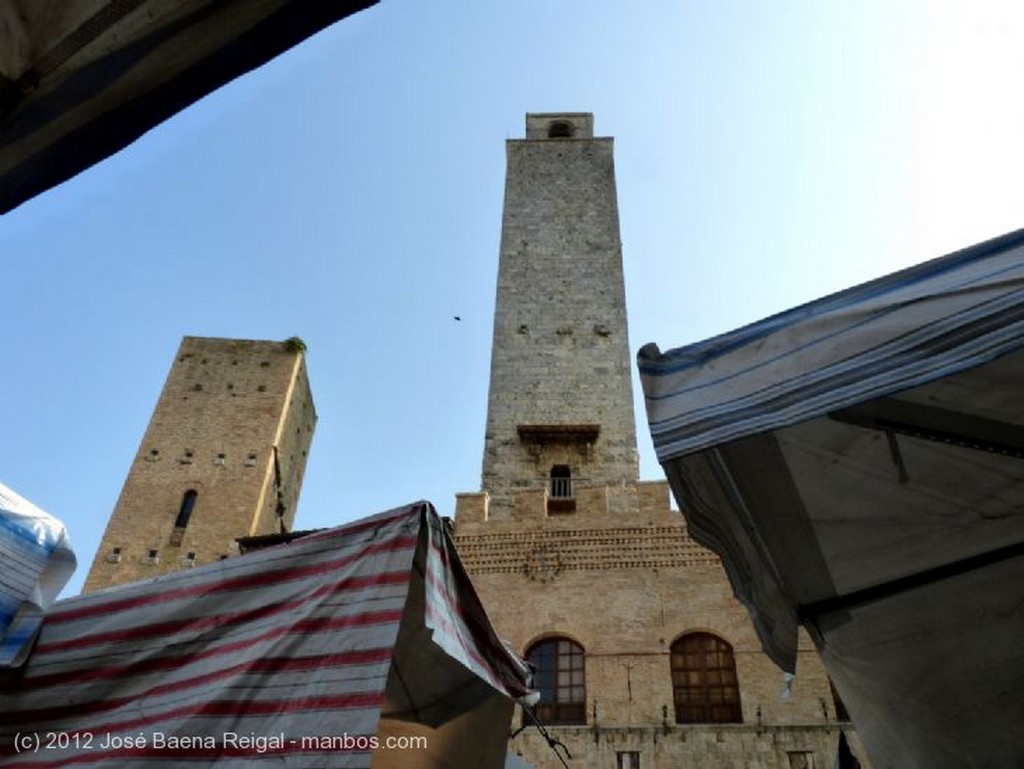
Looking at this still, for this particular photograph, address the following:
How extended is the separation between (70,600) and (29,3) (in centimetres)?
261

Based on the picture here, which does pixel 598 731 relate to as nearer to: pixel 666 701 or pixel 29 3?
pixel 666 701

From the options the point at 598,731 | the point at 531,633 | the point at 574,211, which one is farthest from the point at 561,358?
the point at 598,731

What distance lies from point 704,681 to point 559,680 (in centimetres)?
167

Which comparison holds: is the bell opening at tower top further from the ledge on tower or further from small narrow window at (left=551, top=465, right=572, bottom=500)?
small narrow window at (left=551, top=465, right=572, bottom=500)

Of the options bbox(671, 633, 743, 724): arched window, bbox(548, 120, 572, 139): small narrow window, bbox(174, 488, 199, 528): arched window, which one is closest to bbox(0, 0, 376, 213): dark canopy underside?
bbox(671, 633, 743, 724): arched window

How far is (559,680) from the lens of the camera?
8.77m

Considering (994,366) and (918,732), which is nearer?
(994,366)

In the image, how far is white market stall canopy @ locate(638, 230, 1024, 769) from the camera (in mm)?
2098

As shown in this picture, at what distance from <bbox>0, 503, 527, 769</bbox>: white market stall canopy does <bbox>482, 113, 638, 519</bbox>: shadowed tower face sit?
852 centimetres

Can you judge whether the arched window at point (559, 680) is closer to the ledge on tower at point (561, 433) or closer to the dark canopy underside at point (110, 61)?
the ledge on tower at point (561, 433)

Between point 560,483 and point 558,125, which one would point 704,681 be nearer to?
point 560,483

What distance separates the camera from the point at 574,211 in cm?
1964

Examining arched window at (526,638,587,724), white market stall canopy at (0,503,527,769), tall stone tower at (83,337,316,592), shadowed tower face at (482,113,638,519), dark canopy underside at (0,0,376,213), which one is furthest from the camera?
tall stone tower at (83,337,316,592)

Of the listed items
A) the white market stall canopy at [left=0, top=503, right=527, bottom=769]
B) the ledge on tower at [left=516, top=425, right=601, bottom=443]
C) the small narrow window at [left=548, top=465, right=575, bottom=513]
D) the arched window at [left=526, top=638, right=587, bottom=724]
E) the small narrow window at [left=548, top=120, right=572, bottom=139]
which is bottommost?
the white market stall canopy at [left=0, top=503, right=527, bottom=769]
